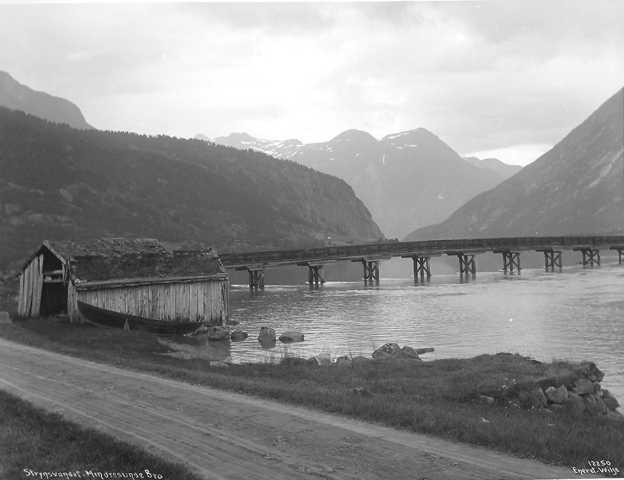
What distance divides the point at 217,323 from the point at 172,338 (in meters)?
4.06

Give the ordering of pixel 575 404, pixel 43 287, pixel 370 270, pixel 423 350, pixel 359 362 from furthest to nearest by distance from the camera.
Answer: pixel 370 270 < pixel 43 287 < pixel 423 350 < pixel 359 362 < pixel 575 404

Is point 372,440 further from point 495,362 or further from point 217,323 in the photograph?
point 217,323

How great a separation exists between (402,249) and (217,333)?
5315cm

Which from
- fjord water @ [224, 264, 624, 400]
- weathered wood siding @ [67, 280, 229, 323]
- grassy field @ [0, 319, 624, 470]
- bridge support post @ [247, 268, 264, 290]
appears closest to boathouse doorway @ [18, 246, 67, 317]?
weathered wood siding @ [67, 280, 229, 323]

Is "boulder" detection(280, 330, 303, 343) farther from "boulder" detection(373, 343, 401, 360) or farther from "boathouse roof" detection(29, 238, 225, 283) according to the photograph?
"boulder" detection(373, 343, 401, 360)

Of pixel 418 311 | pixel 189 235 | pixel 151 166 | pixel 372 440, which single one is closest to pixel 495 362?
pixel 372 440

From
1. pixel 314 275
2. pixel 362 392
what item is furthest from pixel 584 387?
pixel 314 275

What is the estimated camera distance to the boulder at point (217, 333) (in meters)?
32.2

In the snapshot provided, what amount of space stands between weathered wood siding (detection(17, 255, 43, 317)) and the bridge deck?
32546mm

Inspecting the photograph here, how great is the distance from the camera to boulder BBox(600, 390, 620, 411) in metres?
16.5

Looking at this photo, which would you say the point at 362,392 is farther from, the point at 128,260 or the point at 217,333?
the point at 128,260

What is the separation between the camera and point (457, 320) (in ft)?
125

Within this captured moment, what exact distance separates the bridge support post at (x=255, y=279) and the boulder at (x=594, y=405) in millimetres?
54181

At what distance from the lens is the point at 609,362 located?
2320 cm
